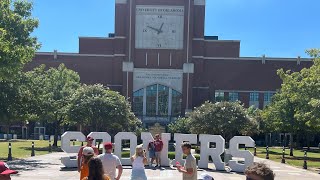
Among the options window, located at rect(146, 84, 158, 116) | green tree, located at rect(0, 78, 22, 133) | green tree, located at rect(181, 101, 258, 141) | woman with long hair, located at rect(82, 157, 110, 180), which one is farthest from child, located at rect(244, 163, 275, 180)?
window, located at rect(146, 84, 158, 116)

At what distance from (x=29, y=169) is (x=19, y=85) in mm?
8291

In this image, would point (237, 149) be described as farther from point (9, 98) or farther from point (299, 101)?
point (9, 98)

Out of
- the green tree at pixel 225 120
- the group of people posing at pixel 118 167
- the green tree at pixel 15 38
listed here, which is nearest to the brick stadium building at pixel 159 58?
the green tree at pixel 225 120

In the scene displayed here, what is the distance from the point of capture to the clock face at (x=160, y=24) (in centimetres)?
7481

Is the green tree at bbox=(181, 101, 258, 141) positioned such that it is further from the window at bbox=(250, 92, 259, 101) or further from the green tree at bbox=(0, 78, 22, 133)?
the window at bbox=(250, 92, 259, 101)

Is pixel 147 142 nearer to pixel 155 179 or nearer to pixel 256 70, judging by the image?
pixel 155 179

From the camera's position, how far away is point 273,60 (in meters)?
80.7

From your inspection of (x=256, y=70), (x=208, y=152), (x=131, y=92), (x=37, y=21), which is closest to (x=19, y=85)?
(x=37, y=21)

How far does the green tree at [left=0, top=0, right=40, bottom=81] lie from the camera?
61.7ft

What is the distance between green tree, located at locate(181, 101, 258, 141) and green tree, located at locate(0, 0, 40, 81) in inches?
523

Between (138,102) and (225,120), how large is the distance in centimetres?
4555

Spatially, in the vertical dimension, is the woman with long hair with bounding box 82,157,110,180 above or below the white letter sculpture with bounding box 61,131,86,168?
above

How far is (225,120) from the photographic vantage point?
3045 centimetres

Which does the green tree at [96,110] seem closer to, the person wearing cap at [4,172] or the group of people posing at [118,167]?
the group of people posing at [118,167]
